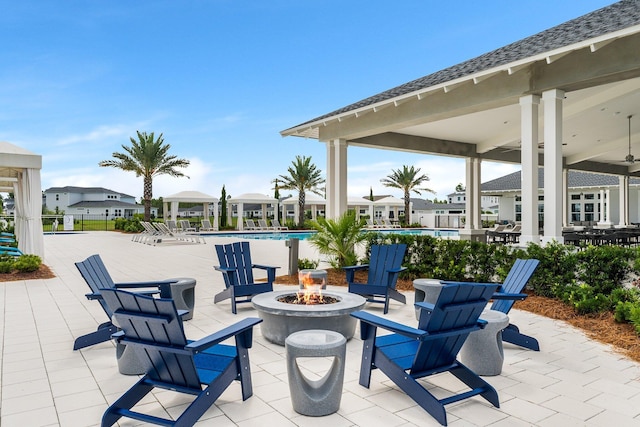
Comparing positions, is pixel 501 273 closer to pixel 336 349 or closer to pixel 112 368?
pixel 336 349

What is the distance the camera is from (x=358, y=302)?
470 cm

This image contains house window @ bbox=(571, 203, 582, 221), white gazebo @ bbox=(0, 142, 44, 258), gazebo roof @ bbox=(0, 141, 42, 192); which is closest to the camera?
gazebo roof @ bbox=(0, 141, 42, 192)

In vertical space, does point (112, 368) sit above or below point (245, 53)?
below

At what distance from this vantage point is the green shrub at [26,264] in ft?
30.2

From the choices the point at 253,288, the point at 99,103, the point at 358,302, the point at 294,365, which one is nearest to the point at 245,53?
the point at 99,103

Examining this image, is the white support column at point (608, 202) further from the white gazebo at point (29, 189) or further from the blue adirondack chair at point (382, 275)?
the white gazebo at point (29, 189)

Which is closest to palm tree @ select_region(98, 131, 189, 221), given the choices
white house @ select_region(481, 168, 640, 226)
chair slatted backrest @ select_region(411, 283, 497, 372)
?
white house @ select_region(481, 168, 640, 226)

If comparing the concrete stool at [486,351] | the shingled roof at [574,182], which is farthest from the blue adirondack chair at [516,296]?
the shingled roof at [574,182]

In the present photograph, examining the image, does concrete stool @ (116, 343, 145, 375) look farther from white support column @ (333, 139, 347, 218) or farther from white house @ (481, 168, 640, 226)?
white house @ (481, 168, 640, 226)

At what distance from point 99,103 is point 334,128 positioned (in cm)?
2252

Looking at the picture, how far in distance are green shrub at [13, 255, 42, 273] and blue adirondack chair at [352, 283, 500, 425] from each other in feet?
29.1

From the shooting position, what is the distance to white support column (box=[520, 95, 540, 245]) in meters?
7.27

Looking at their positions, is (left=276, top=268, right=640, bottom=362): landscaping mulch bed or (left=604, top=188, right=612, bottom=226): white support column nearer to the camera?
(left=276, top=268, right=640, bottom=362): landscaping mulch bed

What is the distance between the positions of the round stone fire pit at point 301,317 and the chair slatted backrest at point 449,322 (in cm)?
132
